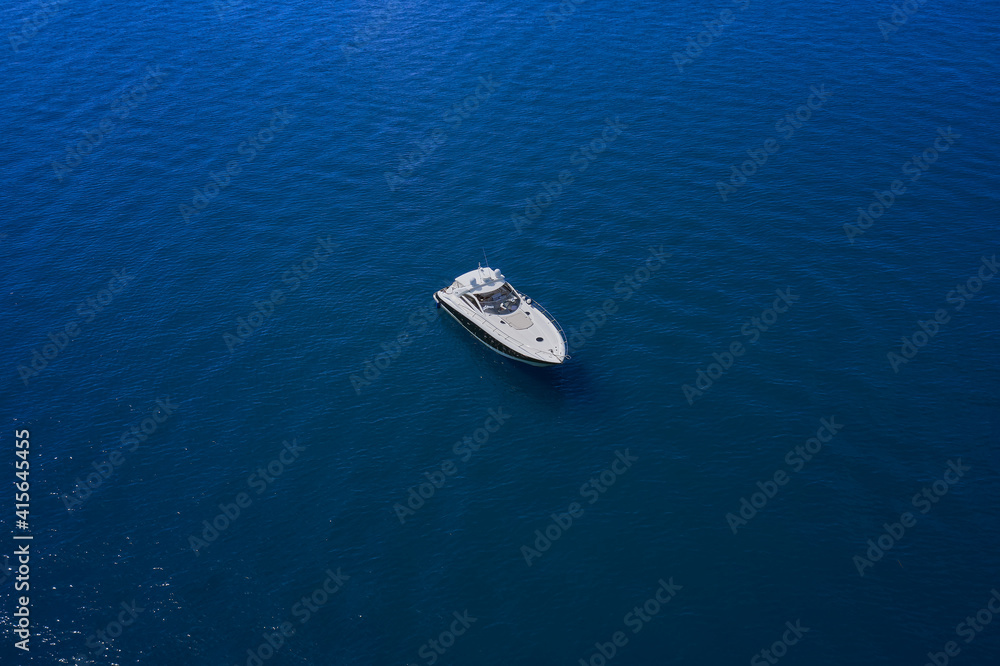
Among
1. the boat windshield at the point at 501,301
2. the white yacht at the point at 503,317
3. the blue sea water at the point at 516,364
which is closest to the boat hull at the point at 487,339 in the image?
the white yacht at the point at 503,317

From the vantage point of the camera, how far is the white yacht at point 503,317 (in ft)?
370

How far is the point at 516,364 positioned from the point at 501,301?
1103 cm

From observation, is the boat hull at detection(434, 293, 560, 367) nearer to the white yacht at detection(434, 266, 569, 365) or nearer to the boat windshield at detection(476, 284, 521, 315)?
the white yacht at detection(434, 266, 569, 365)

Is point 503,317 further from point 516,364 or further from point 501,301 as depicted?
point 516,364

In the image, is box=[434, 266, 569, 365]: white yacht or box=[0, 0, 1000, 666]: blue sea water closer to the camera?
box=[0, 0, 1000, 666]: blue sea water

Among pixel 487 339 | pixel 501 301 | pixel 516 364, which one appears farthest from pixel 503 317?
pixel 516 364

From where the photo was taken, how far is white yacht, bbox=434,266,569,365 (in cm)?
11275

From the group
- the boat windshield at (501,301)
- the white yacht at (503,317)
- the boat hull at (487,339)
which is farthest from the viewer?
the boat windshield at (501,301)

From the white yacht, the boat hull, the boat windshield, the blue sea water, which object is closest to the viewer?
the blue sea water

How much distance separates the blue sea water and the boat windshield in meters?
5.72

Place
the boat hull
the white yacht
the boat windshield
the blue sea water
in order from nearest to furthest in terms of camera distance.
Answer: the blue sea water → the boat hull → the white yacht → the boat windshield

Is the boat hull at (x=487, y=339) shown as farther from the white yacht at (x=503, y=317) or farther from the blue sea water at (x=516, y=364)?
the blue sea water at (x=516, y=364)

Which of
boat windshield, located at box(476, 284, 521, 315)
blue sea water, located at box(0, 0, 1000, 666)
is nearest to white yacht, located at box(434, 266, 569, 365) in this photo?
boat windshield, located at box(476, 284, 521, 315)

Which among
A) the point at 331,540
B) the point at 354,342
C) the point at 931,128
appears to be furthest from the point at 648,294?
the point at 931,128
